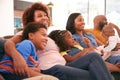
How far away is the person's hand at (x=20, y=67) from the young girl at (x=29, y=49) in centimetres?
3

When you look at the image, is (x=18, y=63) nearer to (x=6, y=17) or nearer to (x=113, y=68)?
(x=113, y=68)

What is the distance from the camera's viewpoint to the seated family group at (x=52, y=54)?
1.71 meters

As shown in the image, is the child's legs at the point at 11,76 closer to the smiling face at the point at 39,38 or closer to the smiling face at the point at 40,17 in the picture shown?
the smiling face at the point at 39,38

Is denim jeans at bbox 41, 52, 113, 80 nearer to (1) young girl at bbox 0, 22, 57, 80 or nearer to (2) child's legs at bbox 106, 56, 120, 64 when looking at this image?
(1) young girl at bbox 0, 22, 57, 80

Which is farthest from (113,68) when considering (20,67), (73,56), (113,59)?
(20,67)

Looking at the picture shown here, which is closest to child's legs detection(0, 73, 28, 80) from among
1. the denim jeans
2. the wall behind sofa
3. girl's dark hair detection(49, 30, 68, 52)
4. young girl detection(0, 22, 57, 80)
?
young girl detection(0, 22, 57, 80)

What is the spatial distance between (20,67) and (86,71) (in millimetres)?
538

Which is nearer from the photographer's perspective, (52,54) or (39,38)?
(39,38)

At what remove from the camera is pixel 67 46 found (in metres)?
2.44

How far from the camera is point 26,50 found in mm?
1767

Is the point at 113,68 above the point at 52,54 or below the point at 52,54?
below

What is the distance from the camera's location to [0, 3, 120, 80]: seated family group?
171 centimetres

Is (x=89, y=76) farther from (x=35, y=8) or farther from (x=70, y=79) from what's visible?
(x=35, y=8)

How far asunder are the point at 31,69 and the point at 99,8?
18.8 ft
